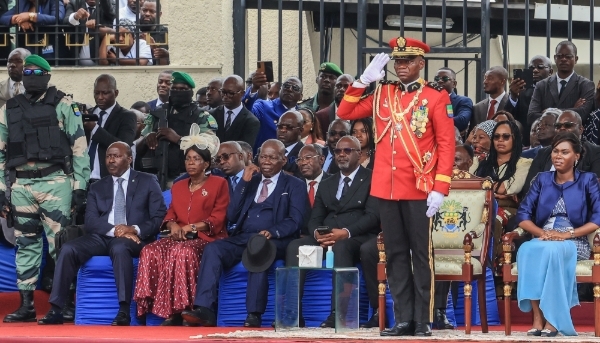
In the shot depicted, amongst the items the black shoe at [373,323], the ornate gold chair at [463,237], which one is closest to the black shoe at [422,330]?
the ornate gold chair at [463,237]

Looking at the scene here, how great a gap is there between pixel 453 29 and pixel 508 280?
8038 mm

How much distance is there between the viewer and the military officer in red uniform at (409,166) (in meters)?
9.96

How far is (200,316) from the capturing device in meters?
11.6

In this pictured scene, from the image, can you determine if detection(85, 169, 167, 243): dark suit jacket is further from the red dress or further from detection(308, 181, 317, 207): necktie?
detection(308, 181, 317, 207): necktie

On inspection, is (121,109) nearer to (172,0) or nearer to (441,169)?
(172,0)

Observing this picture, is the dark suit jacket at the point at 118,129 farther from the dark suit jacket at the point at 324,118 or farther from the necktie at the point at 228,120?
the dark suit jacket at the point at 324,118

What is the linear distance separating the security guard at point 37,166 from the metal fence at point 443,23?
358cm

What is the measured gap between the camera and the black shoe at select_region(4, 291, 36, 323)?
12.1 meters

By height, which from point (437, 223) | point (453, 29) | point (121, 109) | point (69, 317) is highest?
point (453, 29)

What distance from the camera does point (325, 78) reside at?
14664 mm

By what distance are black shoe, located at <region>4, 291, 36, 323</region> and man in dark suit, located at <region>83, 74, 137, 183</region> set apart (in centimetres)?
178

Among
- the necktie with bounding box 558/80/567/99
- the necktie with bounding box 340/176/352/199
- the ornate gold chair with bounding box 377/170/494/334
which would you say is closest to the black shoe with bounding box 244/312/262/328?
the necktie with bounding box 340/176/352/199

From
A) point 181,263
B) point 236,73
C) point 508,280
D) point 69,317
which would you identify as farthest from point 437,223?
point 236,73

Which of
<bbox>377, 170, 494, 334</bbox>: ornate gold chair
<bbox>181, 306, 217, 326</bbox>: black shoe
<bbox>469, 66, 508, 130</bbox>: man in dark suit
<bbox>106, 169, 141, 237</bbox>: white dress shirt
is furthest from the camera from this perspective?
<bbox>469, 66, 508, 130</bbox>: man in dark suit
